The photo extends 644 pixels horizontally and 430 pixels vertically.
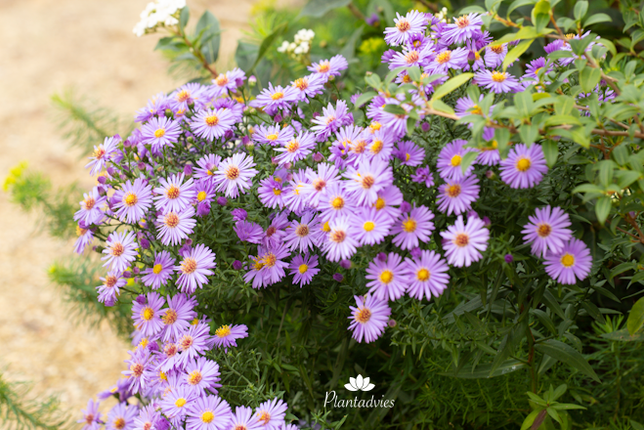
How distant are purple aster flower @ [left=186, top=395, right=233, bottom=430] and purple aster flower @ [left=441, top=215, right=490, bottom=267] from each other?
0.32m

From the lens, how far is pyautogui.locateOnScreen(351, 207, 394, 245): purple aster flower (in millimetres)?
515

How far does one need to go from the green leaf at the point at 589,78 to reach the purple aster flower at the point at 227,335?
19.1 inches

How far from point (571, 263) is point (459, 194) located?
0.41 ft

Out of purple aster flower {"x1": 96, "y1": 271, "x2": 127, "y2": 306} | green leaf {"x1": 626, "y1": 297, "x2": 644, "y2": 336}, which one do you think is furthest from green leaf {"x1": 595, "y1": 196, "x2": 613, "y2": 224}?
purple aster flower {"x1": 96, "y1": 271, "x2": 127, "y2": 306}

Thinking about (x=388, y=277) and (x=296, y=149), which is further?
(x=296, y=149)

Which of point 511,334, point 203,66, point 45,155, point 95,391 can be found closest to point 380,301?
point 511,334

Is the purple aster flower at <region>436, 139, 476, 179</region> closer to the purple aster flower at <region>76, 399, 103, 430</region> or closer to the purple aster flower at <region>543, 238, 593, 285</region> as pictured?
the purple aster flower at <region>543, 238, 593, 285</region>

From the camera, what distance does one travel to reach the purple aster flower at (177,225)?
2.05ft

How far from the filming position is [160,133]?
0.70 metres

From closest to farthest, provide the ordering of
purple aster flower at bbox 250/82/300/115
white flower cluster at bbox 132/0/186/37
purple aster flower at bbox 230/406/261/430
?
purple aster flower at bbox 230/406/261/430
purple aster flower at bbox 250/82/300/115
white flower cluster at bbox 132/0/186/37

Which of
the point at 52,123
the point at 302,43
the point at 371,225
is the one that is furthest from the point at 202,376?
the point at 52,123

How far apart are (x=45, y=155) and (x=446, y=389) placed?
2.09 m

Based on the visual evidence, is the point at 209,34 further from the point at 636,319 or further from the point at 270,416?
the point at 636,319

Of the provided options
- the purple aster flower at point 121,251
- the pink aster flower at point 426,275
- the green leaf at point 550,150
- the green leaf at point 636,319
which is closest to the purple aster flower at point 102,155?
the purple aster flower at point 121,251
